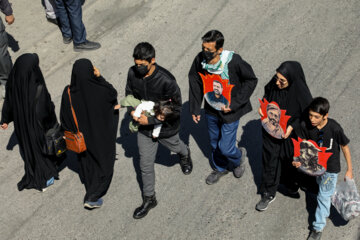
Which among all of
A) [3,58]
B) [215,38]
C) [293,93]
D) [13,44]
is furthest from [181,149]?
[13,44]

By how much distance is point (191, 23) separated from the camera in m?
9.40

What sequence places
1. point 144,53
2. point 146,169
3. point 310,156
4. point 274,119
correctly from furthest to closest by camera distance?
point 146,169 → point 274,119 → point 144,53 → point 310,156

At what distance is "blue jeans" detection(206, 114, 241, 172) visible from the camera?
5.93 metres

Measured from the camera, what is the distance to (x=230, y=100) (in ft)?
18.5

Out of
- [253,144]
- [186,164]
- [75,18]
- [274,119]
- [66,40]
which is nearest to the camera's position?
[274,119]

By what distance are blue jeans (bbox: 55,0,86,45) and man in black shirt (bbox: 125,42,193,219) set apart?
3629 millimetres

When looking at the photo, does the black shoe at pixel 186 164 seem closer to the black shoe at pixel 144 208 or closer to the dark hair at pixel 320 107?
the black shoe at pixel 144 208

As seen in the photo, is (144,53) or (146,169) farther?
(146,169)

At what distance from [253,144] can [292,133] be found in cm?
166

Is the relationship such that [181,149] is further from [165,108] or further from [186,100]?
[186,100]

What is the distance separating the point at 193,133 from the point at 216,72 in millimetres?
1923

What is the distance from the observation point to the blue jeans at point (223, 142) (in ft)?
19.5

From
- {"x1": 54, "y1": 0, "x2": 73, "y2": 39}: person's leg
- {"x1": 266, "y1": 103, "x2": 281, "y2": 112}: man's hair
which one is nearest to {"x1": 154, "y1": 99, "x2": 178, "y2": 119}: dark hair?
{"x1": 266, "y1": 103, "x2": 281, "y2": 112}: man's hair

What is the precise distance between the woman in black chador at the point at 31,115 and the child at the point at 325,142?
10.0ft
